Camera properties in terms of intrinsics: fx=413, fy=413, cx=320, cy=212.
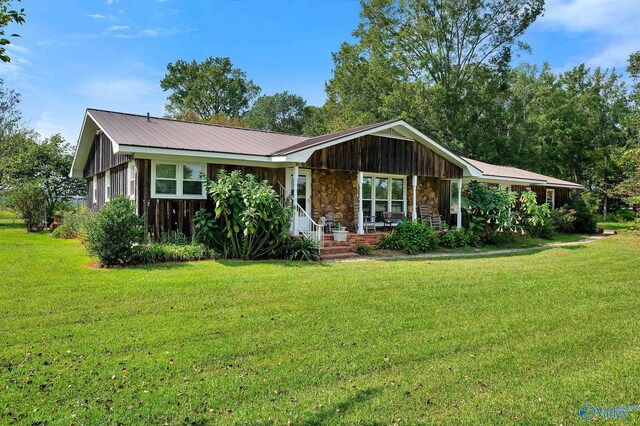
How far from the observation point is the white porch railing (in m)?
12.5

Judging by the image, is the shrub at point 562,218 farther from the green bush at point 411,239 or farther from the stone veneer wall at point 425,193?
the green bush at point 411,239

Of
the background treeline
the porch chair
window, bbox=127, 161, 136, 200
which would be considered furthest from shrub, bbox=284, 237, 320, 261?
the background treeline

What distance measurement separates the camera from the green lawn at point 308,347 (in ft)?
11.4

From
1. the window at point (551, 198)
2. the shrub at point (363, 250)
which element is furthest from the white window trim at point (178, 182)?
the window at point (551, 198)

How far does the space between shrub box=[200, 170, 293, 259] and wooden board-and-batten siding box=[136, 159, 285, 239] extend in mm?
756

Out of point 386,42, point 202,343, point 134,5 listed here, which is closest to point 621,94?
point 386,42

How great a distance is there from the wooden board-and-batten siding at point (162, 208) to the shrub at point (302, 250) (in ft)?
9.53

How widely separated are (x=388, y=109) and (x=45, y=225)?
73.4 ft

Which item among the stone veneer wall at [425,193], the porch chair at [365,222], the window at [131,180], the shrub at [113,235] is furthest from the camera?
the stone veneer wall at [425,193]

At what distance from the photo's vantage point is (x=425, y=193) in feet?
59.6

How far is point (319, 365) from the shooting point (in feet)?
14.1

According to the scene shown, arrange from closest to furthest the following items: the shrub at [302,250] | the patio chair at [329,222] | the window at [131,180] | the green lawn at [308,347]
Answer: the green lawn at [308,347], the shrub at [302,250], the window at [131,180], the patio chair at [329,222]

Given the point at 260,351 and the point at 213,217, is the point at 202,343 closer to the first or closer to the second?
the point at 260,351

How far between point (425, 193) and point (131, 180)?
11801 mm
